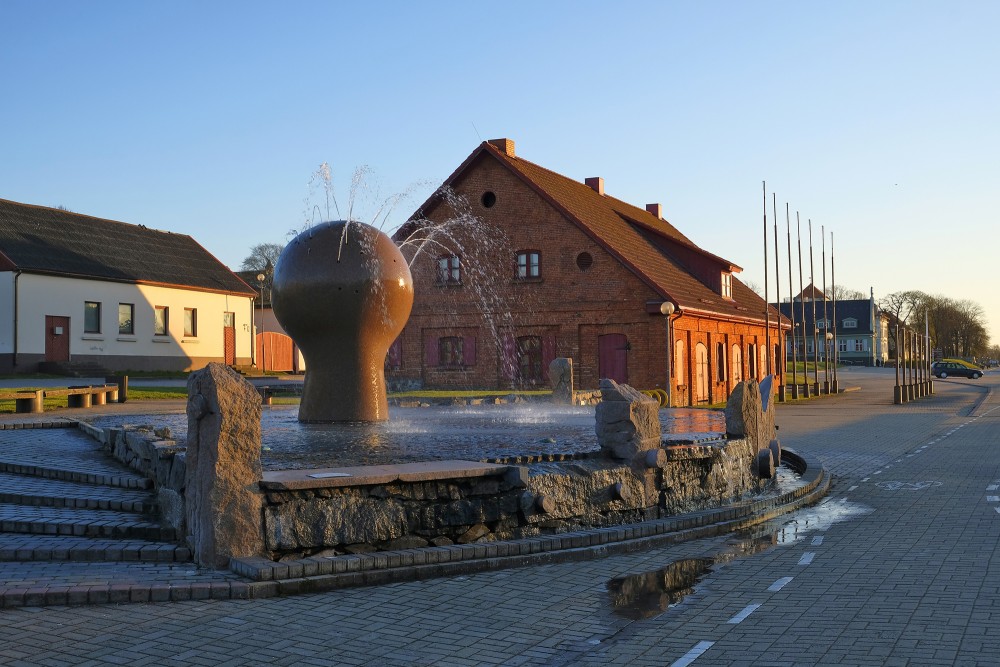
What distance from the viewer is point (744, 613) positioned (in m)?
6.96

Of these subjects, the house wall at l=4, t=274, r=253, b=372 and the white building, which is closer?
the white building

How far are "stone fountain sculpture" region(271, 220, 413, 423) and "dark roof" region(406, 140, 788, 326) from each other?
65.4 ft

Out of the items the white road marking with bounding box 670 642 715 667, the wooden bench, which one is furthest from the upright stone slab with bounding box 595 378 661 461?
the wooden bench

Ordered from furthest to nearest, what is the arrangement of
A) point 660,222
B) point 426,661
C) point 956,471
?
point 660,222
point 956,471
point 426,661

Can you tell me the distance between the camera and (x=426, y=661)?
586 cm

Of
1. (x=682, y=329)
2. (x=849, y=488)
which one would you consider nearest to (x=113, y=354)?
(x=682, y=329)

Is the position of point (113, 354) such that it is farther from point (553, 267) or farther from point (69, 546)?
point (69, 546)

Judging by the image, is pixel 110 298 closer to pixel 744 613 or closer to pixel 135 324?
pixel 135 324

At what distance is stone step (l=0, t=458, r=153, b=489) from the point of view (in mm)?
10195

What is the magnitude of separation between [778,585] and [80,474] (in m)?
7.32

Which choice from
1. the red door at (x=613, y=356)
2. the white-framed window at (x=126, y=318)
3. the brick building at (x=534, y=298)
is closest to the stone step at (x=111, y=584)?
the brick building at (x=534, y=298)

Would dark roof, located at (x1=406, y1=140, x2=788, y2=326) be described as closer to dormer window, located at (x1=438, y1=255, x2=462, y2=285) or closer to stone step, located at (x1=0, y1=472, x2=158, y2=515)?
dormer window, located at (x1=438, y1=255, x2=462, y2=285)

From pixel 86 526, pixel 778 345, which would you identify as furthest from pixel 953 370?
pixel 86 526

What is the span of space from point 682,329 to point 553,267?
505cm
